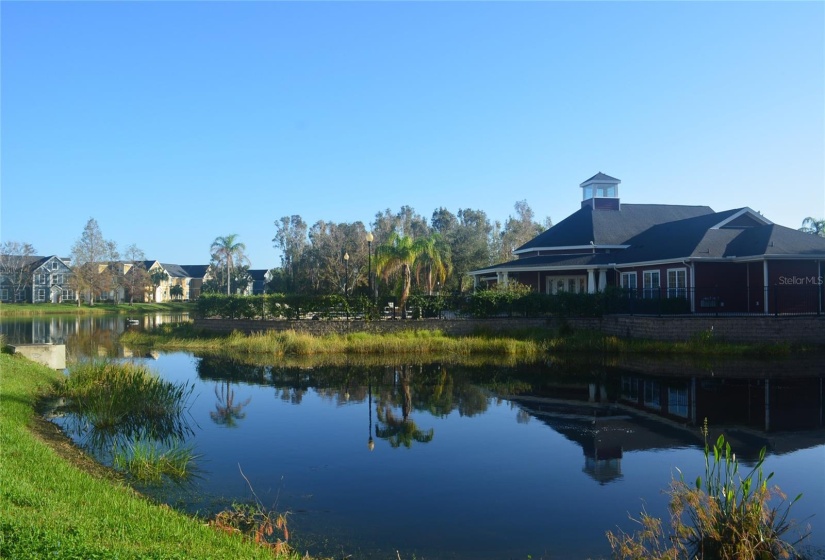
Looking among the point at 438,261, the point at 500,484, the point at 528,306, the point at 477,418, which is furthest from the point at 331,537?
the point at 438,261

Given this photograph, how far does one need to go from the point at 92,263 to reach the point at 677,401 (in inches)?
3133

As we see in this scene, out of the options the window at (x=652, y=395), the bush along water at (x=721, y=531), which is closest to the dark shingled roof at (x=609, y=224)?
the window at (x=652, y=395)

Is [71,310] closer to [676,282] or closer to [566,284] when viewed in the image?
[566,284]

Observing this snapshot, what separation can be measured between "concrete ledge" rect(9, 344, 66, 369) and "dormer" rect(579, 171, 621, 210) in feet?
104

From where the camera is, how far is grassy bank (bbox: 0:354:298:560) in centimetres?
510

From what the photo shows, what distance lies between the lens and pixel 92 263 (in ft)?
263

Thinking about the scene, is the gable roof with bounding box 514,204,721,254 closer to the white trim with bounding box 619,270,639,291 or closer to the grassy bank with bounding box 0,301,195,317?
the white trim with bounding box 619,270,639,291

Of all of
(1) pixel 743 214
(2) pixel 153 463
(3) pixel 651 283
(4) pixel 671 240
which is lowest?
(2) pixel 153 463

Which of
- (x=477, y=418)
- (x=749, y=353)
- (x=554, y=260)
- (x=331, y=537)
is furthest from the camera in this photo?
(x=554, y=260)

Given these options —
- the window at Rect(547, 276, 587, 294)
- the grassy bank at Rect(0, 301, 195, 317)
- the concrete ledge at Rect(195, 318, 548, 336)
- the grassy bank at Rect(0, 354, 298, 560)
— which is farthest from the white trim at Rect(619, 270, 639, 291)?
the grassy bank at Rect(0, 301, 195, 317)

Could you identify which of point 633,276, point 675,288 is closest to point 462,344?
point 675,288

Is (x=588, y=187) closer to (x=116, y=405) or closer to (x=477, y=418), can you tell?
(x=477, y=418)

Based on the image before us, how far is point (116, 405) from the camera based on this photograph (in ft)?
42.9

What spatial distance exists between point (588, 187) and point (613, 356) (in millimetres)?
19159
